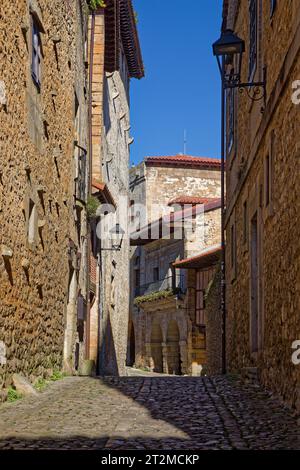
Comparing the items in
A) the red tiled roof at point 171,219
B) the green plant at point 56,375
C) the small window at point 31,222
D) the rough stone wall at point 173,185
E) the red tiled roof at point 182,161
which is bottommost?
the green plant at point 56,375

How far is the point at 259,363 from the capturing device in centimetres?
1005

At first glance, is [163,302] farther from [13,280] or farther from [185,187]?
[13,280]

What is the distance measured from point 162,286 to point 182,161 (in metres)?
11.0

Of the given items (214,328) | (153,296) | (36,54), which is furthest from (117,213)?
(36,54)

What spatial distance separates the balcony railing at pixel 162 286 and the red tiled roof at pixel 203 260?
109 inches

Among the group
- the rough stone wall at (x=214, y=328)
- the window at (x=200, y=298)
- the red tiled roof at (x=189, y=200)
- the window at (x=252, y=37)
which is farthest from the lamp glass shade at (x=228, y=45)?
the red tiled roof at (x=189, y=200)

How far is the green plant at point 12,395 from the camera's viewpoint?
866cm

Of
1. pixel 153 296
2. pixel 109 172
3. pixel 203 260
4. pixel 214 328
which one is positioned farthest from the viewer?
pixel 153 296

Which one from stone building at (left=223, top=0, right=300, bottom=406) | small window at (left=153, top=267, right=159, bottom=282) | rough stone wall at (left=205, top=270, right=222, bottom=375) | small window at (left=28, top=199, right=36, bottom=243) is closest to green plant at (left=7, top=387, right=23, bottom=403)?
small window at (left=28, top=199, right=36, bottom=243)

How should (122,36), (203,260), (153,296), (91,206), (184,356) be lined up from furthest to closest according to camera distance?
(153,296) → (184,356) → (203,260) → (122,36) → (91,206)

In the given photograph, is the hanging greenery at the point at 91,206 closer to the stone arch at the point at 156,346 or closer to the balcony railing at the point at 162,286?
the balcony railing at the point at 162,286

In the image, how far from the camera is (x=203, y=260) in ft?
94.8

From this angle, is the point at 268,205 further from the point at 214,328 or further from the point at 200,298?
the point at 200,298
